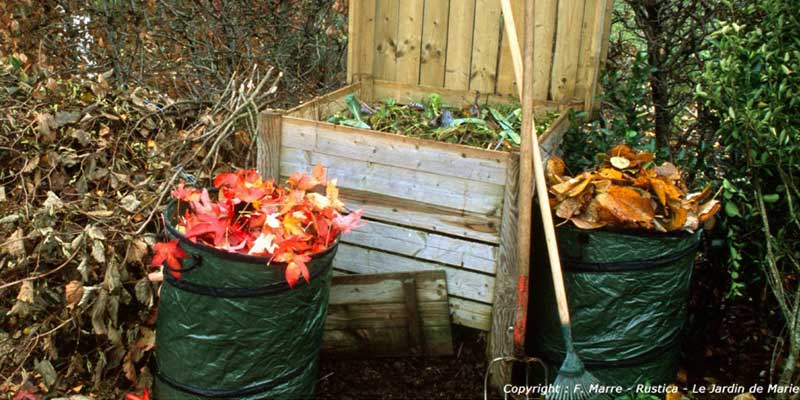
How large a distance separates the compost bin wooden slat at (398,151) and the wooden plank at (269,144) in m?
0.04

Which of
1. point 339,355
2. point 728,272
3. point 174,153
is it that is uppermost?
point 174,153

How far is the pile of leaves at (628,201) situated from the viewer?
108 inches

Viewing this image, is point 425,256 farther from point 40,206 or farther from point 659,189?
point 40,206

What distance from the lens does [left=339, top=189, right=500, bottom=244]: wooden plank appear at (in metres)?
2.97

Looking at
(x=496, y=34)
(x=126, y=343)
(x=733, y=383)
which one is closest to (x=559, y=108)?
(x=496, y=34)

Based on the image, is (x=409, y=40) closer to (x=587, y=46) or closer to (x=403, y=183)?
(x=587, y=46)

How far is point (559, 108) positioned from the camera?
3.64 m

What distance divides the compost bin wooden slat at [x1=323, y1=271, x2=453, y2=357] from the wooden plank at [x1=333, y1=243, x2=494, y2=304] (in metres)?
0.05

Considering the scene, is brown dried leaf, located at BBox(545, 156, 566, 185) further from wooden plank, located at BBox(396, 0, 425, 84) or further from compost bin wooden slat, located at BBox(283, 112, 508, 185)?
wooden plank, located at BBox(396, 0, 425, 84)

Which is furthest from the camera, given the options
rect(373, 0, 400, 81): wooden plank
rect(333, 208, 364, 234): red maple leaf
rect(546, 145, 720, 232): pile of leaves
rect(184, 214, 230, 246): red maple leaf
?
rect(373, 0, 400, 81): wooden plank

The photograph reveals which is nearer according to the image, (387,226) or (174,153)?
(387,226)

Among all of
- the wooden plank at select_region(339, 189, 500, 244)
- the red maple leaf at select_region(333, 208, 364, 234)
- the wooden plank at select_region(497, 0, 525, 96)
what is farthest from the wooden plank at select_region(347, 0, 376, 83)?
the red maple leaf at select_region(333, 208, 364, 234)

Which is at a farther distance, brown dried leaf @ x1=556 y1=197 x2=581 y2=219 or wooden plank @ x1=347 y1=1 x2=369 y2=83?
wooden plank @ x1=347 y1=1 x2=369 y2=83

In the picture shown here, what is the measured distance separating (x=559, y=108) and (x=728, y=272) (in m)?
1.04
